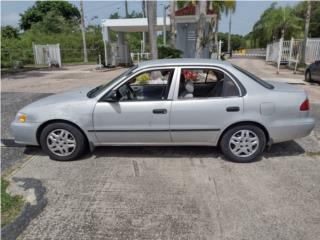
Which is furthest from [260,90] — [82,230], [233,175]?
[82,230]

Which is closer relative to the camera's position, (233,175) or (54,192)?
(54,192)

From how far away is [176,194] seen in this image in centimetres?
327

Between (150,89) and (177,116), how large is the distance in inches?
36.3

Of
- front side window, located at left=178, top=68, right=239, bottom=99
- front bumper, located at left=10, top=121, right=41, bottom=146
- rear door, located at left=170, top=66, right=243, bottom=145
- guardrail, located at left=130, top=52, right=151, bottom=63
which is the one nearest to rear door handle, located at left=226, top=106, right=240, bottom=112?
rear door, located at left=170, top=66, right=243, bottom=145

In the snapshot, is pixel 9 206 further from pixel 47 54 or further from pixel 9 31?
pixel 9 31

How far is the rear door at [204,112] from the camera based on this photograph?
12.6 ft

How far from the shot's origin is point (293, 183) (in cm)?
348

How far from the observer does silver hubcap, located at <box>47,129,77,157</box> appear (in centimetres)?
407

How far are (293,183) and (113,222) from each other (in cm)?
235

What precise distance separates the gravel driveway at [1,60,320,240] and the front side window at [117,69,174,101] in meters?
0.97

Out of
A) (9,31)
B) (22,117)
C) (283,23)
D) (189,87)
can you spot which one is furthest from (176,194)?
(283,23)

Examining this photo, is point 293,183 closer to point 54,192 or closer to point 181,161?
point 181,161

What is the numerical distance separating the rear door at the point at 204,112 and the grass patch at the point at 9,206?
2.18m

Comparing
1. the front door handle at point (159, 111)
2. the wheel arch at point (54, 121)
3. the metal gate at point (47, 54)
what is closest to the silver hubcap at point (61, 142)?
the wheel arch at point (54, 121)
